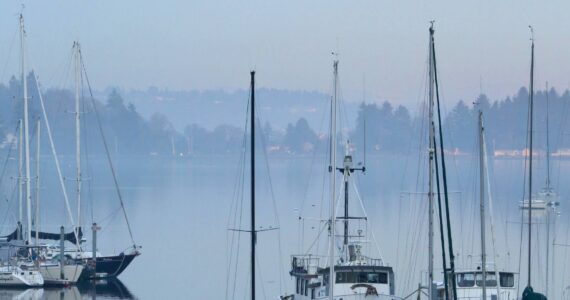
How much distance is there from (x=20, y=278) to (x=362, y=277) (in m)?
12.3

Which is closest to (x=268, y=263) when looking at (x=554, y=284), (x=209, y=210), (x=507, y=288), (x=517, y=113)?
(x=554, y=284)

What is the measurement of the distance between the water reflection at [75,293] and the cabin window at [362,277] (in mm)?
10493

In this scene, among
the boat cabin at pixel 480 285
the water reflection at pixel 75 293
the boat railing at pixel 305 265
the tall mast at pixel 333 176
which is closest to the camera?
the tall mast at pixel 333 176

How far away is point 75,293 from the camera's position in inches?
1441

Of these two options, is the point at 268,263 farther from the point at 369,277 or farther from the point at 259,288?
the point at 369,277

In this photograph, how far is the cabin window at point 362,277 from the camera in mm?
27188

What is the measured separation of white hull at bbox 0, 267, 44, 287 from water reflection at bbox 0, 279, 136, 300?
20 cm

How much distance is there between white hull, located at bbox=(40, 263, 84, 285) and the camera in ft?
123

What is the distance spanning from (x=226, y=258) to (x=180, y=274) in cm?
449

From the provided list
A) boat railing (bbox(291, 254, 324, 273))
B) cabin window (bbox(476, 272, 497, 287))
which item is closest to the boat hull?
boat railing (bbox(291, 254, 324, 273))

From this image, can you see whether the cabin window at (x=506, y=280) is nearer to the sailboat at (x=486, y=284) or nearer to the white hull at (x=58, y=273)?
the sailboat at (x=486, y=284)

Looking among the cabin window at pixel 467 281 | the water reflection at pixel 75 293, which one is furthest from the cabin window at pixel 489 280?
the water reflection at pixel 75 293

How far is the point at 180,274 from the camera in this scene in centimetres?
4403

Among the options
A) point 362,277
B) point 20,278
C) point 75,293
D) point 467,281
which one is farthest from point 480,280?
point 20,278
